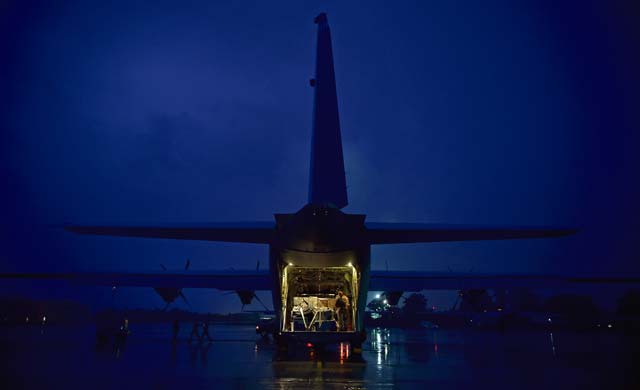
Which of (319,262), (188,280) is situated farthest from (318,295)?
(188,280)

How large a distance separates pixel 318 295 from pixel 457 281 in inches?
392

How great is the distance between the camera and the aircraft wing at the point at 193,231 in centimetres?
901

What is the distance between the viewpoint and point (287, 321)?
1339cm

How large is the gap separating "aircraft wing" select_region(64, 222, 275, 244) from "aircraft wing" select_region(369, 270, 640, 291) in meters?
12.2

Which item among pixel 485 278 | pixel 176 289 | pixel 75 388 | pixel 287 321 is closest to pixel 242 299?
pixel 176 289

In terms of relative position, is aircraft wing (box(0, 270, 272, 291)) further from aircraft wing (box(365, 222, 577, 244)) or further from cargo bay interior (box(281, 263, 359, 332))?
aircraft wing (box(365, 222, 577, 244))

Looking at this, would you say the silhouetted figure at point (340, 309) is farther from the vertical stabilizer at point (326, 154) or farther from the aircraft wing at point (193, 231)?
the aircraft wing at point (193, 231)

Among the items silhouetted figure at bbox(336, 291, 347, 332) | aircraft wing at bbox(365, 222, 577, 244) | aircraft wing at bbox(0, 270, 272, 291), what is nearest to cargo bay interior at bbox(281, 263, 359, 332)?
silhouetted figure at bbox(336, 291, 347, 332)

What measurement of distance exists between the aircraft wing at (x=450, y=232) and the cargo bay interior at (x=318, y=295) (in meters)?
1.80

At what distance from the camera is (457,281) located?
73.0 feet

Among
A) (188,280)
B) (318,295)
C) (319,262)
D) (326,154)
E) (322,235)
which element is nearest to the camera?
(322,235)

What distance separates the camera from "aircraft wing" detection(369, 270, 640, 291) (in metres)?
20.9

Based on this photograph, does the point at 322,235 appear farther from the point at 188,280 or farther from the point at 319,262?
the point at 188,280

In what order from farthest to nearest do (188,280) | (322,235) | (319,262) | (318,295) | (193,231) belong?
(188,280), (318,295), (319,262), (322,235), (193,231)
